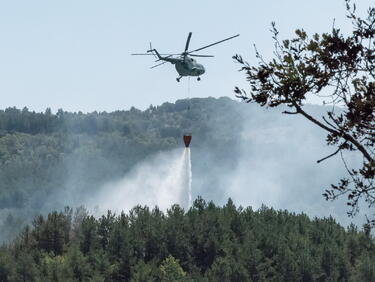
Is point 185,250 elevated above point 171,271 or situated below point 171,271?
above

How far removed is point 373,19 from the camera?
2027 centimetres

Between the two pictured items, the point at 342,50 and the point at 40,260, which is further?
the point at 40,260

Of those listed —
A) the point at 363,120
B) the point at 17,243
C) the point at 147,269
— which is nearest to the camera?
the point at 363,120

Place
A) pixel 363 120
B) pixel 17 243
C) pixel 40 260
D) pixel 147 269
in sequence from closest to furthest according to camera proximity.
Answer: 1. pixel 363 120
2. pixel 147 269
3. pixel 40 260
4. pixel 17 243

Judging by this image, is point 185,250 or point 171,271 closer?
point 171,271

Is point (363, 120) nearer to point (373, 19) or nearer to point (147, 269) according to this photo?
point (373, 19)

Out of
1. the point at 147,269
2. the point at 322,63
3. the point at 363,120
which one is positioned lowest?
the point at 147,269

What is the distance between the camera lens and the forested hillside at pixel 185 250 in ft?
414

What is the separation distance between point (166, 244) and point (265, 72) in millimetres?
117735

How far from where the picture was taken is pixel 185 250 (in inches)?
5433

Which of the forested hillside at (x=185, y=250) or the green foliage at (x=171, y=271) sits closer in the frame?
the green foliage at (x=171, y=271)

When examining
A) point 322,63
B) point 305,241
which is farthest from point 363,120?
point 305,241

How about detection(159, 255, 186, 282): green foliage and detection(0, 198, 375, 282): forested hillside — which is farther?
detection(0, 198, 375, 282): forested hillside

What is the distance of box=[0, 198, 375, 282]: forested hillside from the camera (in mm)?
126312
